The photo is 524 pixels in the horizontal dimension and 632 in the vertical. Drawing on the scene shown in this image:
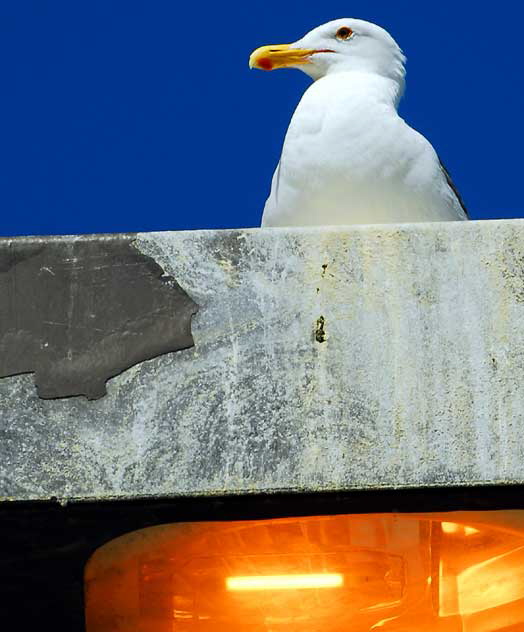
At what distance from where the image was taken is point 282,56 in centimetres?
411

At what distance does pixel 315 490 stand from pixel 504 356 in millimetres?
395

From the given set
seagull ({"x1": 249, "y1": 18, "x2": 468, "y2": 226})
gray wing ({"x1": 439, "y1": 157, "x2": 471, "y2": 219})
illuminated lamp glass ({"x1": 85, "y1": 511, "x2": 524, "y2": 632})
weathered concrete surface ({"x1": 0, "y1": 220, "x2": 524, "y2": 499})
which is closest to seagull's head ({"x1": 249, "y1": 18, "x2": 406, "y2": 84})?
seagull ({"x1": 249, "y1": 18, "x2": 468, "y2": 226})

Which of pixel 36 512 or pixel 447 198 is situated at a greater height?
pixel 447 198

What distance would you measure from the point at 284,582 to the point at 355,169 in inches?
55.6

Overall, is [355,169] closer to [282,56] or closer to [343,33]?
[282,56]

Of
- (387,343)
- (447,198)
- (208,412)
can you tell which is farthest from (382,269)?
(447,198)

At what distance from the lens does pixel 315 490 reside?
7.08 feet

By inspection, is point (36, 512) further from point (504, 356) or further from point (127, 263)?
point (504, 356)

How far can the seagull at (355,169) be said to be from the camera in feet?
11.1

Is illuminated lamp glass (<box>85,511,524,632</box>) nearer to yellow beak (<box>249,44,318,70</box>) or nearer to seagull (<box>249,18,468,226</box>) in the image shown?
seagull (<box>249,18,468,226</box>)

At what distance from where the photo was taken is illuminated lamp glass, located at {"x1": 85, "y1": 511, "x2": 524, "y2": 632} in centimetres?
226

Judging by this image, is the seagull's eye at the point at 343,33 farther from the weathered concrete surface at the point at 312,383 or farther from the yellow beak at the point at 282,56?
the weathered concrete surface at the point at 312,383

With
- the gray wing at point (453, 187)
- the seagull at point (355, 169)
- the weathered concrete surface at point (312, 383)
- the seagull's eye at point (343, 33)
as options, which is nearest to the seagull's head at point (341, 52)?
the seagull's eye at point (343, 33)

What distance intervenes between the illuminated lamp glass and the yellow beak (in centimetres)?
213
